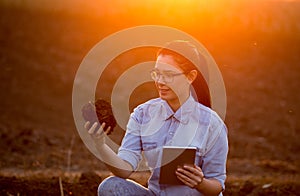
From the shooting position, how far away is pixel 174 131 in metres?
4.49

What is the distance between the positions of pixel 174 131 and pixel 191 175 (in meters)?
0.40

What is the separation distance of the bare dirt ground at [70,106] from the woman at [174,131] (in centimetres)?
159

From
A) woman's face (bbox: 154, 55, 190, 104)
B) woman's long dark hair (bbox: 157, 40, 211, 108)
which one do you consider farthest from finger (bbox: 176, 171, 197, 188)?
woman's long dark hair (bbox: 157, 40, 211, 108)

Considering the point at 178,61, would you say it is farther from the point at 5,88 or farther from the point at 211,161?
A: the point at 5,88

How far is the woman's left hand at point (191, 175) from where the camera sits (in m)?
4.16

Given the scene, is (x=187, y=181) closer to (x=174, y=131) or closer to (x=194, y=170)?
(x=194, y=170)

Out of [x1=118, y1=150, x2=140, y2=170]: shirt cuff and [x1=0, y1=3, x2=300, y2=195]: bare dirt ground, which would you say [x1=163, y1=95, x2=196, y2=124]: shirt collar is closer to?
[x1=118, y1=150, x2=140, y2=170]: shirt cuff

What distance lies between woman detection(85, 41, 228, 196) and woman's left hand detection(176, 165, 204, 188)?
0.06 meters

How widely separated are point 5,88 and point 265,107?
400cm

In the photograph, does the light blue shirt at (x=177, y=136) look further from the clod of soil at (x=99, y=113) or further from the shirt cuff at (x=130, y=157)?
the clod of soil at (x=99, y=113)

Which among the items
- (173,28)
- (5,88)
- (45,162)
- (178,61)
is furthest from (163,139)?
(173,28)

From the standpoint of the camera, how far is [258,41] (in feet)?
44.9

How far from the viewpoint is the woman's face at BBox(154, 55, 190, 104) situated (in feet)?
14.0

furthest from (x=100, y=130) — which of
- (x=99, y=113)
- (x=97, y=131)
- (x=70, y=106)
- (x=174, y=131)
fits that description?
(x=70, y=106)
